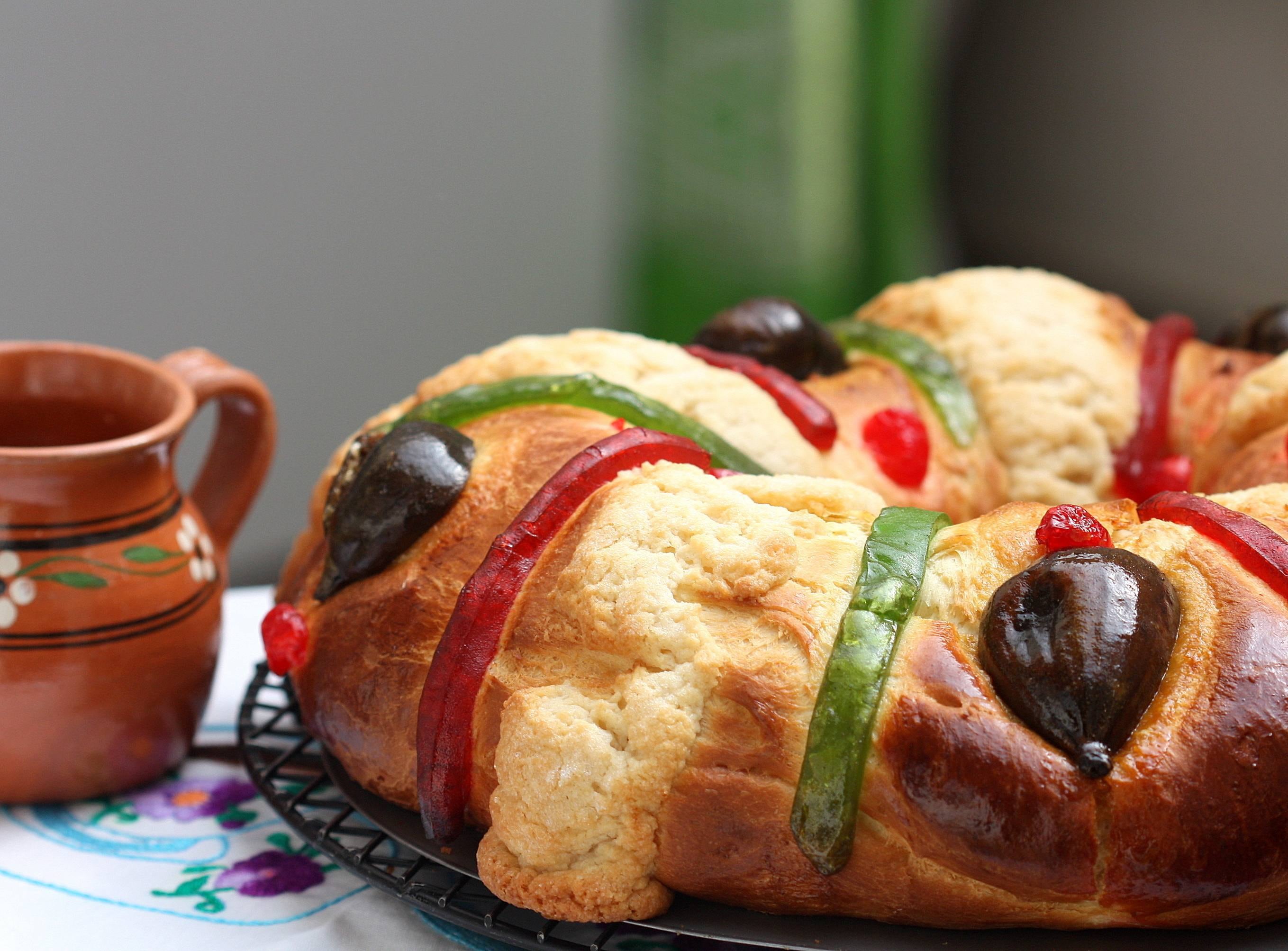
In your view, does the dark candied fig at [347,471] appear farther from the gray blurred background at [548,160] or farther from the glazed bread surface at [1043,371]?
the gray blurred background at [548,160]

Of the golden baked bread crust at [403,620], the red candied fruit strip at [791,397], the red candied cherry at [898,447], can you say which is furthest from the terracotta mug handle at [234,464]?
the red candied cherry at [898,447]

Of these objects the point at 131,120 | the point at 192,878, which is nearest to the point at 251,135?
the point at 131,120

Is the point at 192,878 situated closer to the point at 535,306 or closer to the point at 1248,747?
the point at 1248,747

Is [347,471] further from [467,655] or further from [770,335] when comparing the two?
[770,335]

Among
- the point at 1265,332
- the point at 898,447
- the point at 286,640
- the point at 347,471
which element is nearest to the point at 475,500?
the point at 347,471

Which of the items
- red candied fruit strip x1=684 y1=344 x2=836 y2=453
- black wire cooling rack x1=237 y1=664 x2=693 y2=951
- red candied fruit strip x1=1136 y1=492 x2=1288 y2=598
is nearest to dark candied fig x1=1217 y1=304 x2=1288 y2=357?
red candied fruit strip x1=684 y1=344 x2=836 y2=453

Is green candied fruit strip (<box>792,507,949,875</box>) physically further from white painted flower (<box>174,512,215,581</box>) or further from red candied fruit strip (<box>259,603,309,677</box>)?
white painted flower (<box>174,512,215,581</box>)
